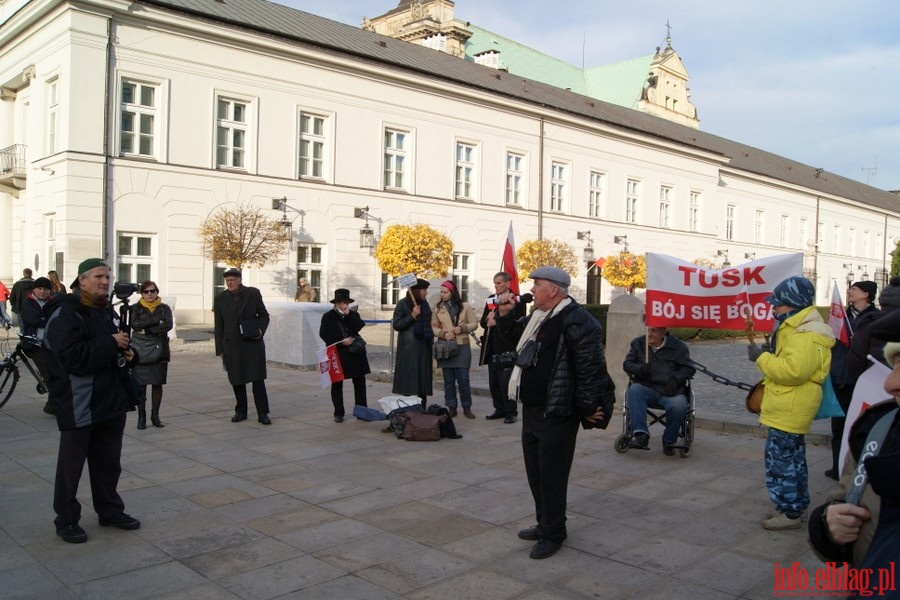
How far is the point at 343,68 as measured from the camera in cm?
2962

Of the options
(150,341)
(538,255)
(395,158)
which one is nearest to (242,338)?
(150,341)

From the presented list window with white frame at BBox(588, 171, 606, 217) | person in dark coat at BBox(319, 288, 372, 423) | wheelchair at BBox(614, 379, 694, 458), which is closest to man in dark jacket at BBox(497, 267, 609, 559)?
wheelchair at BBox(614, 379, 694, 458)

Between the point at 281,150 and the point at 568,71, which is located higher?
the point at 568,71

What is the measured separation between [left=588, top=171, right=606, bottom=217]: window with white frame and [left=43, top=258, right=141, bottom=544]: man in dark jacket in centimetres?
3734

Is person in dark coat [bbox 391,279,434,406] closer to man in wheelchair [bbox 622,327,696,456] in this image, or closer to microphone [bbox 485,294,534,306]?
microphone [bbox 485,294,534,306]

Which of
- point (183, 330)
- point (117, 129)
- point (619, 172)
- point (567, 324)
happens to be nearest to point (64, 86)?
point (117, 129)

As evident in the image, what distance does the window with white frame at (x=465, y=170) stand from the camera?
3459cm

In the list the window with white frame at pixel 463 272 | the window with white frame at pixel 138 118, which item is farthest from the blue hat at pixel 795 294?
the window with white frame at pixel 463 272

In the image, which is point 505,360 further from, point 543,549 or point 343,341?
point 343,341

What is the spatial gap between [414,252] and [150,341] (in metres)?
18.5

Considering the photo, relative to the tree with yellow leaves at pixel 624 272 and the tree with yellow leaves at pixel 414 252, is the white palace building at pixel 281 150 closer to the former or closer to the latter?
the tree with yellow leaves at pixel 624 272

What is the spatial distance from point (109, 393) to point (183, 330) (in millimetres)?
19933

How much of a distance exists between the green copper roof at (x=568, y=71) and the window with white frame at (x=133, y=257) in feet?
119

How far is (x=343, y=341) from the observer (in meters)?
9.72
